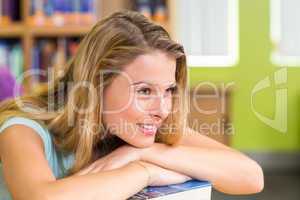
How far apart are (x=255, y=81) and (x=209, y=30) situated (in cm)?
57

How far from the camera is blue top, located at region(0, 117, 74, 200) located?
115 cm

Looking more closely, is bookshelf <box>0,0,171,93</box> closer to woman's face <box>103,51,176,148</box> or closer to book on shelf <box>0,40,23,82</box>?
book on shelf <box>0,40,23,82</box>

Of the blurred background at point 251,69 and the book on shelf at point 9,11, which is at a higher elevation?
the book on shelf at point 9,11

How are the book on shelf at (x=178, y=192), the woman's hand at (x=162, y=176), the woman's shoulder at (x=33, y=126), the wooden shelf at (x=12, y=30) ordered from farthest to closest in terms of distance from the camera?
1. the wooden shelf at (x=12, y=30)
2. the woman's shoulder at (x=33, y=126)
3. the woman's hand at (x=162, y=176)
4. the book on shelf at (x=178, y=192)

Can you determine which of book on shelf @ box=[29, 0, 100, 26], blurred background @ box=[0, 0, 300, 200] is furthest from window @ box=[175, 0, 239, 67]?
book on shelf @ box=[29, 0, 100, 26]

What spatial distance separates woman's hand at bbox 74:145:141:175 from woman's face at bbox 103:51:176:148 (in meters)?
0.02

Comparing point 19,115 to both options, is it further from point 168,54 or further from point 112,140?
point 168,54

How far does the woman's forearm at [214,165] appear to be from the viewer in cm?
111

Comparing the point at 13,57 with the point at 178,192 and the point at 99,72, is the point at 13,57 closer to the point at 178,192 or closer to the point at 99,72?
the point at 99,72

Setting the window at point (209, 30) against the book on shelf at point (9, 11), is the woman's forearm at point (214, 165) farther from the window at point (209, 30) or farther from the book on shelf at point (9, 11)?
the window at point (209, 30)

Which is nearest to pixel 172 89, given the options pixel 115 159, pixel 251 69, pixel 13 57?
pixel 115 159

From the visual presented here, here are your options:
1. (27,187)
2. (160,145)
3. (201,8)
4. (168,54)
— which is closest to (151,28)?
(168,54)

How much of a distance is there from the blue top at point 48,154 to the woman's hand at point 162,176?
0.18 m

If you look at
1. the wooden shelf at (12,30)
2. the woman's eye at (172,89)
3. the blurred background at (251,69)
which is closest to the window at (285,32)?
the blurred background at (251,69)
